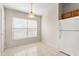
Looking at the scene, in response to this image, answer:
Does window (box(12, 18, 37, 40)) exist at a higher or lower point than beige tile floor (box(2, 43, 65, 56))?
higher

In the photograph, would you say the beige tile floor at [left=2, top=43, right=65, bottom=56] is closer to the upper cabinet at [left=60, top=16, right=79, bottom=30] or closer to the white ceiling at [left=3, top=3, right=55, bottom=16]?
the upper cabinet at [left=60, top=16, right=79, bottom=30]

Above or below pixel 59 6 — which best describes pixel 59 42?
below

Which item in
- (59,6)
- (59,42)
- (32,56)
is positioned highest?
(59,6)

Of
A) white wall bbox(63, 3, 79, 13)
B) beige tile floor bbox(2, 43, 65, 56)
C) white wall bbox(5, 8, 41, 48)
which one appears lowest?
beige tile floor bbox(2, 43, 65, 56)

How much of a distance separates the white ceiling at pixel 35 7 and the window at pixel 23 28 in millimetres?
138

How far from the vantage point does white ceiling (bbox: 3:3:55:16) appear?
3.97 ft

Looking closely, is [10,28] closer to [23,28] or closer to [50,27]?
[23,28]

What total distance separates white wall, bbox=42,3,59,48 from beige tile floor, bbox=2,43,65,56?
80 mm

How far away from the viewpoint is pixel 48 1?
124 centimetres

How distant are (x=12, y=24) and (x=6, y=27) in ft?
0.28

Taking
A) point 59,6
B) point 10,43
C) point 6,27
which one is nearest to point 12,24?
point 6,27

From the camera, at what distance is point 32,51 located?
124 centimetres

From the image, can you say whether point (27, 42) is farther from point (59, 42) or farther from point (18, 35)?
point (59, 42)

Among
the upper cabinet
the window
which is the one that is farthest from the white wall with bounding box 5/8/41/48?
the upper cabinet
